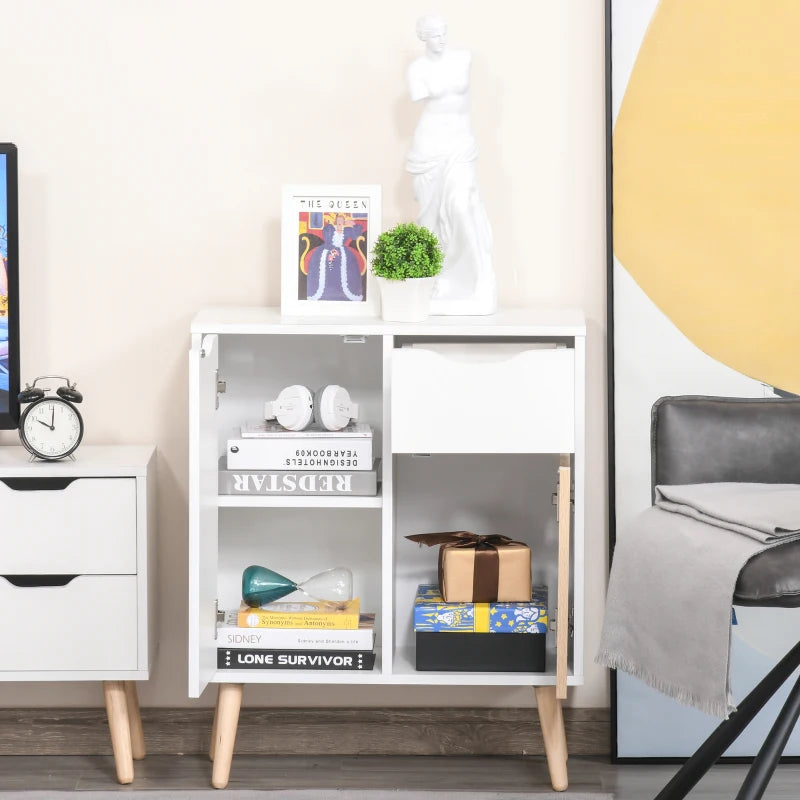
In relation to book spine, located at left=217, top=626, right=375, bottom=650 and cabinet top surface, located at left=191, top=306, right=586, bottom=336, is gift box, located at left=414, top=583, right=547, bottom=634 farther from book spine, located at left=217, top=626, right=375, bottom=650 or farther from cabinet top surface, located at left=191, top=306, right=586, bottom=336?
cabinet top surface, located at left=191, top=306, right=586, bottom=336

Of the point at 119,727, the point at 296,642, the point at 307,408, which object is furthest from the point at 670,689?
the point at 119,727

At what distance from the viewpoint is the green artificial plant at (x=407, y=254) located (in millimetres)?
1936

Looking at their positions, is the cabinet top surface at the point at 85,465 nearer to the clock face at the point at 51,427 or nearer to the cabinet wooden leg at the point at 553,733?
the clock face at the point at 51,427

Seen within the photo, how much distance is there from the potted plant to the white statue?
0.32 feet

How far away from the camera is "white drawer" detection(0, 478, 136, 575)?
1.99m

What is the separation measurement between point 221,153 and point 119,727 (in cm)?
116

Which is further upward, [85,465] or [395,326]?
[395,326]

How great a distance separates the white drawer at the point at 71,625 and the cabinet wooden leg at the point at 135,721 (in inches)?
5.9

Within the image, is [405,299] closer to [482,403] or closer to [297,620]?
[482,403]

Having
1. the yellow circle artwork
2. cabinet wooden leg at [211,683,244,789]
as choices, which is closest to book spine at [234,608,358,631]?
cabinet wooden leg at [211,683,244,789]

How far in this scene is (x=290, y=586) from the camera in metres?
2.13

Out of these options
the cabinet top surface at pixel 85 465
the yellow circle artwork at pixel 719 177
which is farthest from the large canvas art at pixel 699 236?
the cabinet top surface at pixel 85 465

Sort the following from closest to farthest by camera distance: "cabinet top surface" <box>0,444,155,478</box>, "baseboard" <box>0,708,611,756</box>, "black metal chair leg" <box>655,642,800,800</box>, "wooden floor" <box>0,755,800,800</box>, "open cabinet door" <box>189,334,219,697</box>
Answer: "black metal chair leg" <box>655,642,800,800</box> → "open cabinet door" <box>189,334,219,697</box> → "cabinet top surface" <box>0,444,155,478</box> → "wooden floor" <box>0,755,800,800</box> → "baseboard" <box>0,708,611,756</box>

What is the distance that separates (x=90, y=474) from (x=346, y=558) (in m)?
0.57
